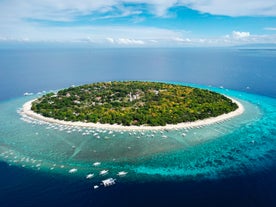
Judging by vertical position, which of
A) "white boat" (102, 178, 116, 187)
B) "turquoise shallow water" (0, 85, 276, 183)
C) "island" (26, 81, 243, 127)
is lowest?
"turquoise shallow water" (0, 85, 276, 183)

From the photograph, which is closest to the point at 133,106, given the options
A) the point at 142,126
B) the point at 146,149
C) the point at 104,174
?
the point at 142,126

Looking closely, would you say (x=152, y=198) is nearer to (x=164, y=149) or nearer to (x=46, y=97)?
(x=164, y=149)

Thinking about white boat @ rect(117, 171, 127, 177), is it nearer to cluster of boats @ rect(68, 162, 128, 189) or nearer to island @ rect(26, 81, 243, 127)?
cluster of boats @ rect(68, 162, 128, 189)

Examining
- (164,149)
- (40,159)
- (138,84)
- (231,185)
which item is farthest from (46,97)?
(231,185)

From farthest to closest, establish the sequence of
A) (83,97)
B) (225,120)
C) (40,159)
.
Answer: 1. (83,97)
2. (225,120)
3. (40,159)

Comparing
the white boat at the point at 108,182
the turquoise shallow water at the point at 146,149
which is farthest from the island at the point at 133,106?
the white boat at the point at 108,182

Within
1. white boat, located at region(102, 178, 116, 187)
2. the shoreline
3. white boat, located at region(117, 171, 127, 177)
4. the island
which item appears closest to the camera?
white boat, located at region(102, 178, 116, 187)

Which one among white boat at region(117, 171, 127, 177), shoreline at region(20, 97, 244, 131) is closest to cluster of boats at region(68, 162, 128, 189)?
white boat at region(117, 171, 127, 177)
